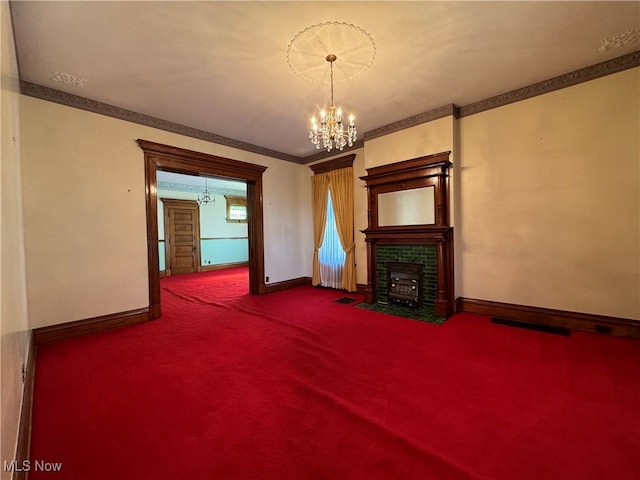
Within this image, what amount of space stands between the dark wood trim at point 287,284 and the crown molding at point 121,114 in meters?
2.72

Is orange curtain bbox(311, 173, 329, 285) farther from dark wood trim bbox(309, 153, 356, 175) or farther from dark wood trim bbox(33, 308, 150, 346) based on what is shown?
dark wood trim bbox(33, 308, 150, 346)

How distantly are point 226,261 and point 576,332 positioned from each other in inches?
357

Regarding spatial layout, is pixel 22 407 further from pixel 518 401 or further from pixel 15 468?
pixel 518 401

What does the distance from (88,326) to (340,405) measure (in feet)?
10.9

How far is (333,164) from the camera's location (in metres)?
5.38

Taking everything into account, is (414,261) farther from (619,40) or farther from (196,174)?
(196,174)

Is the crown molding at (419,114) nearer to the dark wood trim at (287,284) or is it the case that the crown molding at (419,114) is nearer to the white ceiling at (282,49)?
the white ceiling at (282,49)

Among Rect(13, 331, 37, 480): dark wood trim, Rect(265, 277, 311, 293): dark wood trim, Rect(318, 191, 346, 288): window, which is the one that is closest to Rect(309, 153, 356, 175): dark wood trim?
Rect(318, 191, 346, 288): window

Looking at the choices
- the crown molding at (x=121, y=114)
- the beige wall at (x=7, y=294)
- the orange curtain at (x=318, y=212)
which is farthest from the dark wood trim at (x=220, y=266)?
the beige wall at (x=7, y=294)

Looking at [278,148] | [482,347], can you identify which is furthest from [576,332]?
[278,148]

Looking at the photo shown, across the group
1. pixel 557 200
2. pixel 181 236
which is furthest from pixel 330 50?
pixel 181 236

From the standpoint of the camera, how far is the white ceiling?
206cm

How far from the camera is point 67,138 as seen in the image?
312 centimetres

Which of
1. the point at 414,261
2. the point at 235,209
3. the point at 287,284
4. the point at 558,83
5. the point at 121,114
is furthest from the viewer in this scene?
the point at 235,209
